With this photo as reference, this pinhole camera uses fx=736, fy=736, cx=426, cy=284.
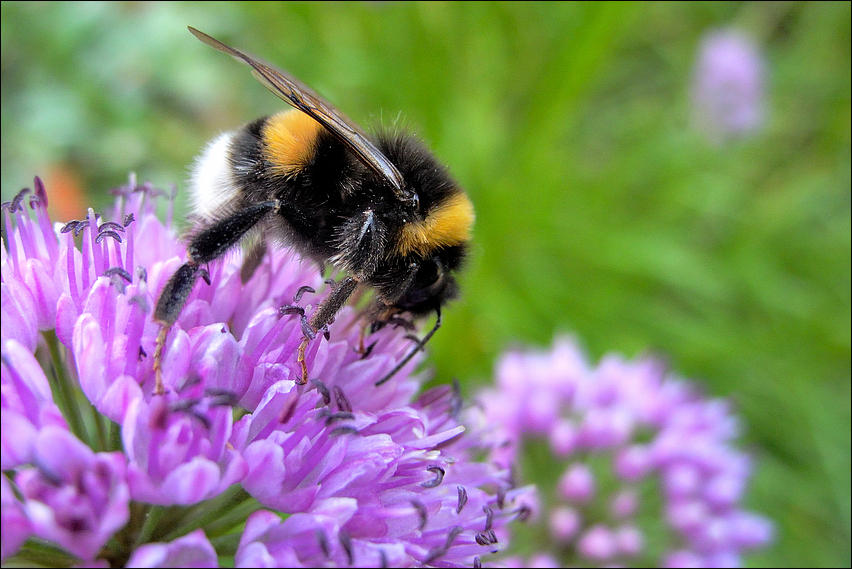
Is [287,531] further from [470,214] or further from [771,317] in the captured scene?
[771,317]

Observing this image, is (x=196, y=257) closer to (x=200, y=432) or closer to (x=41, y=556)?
(x=200, y=432)

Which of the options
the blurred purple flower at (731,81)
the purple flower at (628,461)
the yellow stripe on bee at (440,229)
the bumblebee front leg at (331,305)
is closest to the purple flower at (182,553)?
the bumblebee front leg at (331,305)

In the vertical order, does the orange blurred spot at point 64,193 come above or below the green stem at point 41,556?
above

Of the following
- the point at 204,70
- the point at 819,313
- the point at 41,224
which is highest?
the point at 204,70

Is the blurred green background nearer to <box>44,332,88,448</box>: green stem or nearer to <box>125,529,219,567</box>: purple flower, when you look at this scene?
<box>44,332,88,448</box>: green stem

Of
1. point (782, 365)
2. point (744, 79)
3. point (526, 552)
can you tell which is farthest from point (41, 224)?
point (744, 79)

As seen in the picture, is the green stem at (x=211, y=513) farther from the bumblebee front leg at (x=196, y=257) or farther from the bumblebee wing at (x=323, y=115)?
the bumblebee wing at (x=323, y=115)

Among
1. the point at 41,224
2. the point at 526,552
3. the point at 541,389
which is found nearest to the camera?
the point at 41,224
